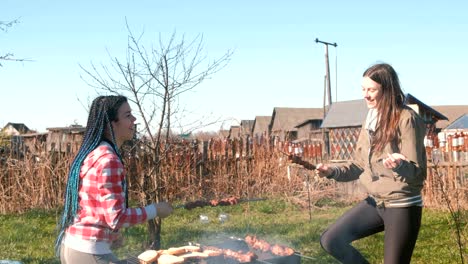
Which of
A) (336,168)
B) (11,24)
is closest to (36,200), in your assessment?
(11,24)

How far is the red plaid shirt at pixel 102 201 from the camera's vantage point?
288 centimetres

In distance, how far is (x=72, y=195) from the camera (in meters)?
3.12

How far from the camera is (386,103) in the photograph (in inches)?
144

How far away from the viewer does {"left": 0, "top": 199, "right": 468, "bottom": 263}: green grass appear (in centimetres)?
682

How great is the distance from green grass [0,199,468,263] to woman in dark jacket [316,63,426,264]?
2316 mm

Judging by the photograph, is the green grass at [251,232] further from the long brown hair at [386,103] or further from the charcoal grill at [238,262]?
the long brown hair at [386,103]

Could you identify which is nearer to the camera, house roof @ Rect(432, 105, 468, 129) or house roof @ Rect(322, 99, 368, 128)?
house roof @ Rect(322, 99, 368, 128)

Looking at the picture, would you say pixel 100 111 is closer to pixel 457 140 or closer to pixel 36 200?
pixel 36 200

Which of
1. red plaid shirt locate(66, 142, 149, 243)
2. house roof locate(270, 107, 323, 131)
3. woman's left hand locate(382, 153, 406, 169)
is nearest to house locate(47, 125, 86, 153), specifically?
red plaid shirt locate(66, 142, 149, 243)

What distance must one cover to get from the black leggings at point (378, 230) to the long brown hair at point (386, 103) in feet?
1.66

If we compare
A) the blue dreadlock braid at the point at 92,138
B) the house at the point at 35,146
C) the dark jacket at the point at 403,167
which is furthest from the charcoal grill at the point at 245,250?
the house at the point at 35,146

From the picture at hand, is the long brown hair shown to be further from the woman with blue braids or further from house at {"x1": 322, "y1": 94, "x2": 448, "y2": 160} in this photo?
house at {"x1": 322, "y1": 94, "x2": 448, "y2": 160}

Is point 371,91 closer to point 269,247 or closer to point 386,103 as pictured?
point 386,103

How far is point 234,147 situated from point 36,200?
5.73 m
